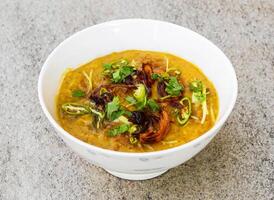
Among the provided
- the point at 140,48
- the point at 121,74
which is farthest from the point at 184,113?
the point at 140,48

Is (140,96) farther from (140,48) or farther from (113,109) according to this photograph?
(140,48)

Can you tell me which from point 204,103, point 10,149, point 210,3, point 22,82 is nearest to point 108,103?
point 204,103

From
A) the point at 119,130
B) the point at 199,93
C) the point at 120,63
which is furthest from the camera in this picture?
the point at 120,63

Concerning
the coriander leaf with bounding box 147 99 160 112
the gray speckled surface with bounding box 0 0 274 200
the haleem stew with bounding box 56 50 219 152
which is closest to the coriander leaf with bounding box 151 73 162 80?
the haleem stew with bounding box 56 50 219 152

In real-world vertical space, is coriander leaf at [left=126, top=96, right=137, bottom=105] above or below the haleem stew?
above

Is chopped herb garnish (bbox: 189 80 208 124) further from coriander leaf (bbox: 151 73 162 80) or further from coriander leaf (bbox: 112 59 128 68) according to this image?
coriander leaf (bbox: 112 59 128 68)

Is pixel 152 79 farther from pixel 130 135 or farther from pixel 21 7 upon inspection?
pixel 21 7
